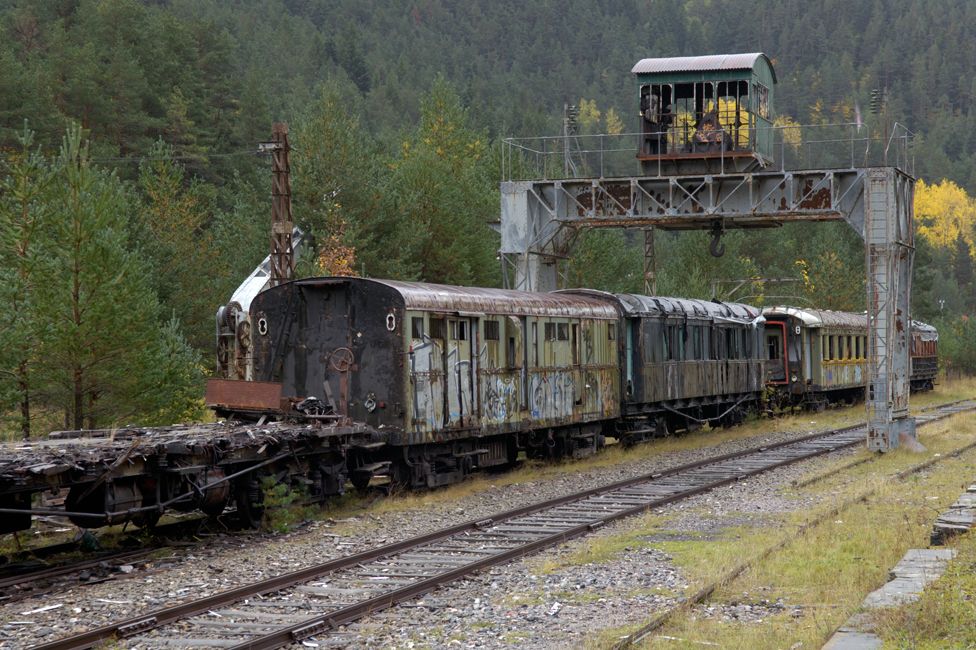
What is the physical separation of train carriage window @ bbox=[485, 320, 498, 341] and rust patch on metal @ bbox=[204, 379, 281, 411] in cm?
447

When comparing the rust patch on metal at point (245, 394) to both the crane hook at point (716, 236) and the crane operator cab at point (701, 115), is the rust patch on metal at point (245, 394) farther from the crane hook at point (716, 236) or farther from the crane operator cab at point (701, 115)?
the crane operator cab at point (701, 115)

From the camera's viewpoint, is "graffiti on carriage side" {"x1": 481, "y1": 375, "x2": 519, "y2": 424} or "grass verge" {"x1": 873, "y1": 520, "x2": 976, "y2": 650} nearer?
"grass verge" {"x1": 873, "y1": 520, "x2": 976, "y2": 650}

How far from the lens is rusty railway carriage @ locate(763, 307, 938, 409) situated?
36.5 m

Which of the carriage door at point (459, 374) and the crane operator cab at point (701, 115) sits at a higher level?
the crane operator cab at point (701, 115)

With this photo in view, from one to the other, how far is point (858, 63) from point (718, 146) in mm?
169723

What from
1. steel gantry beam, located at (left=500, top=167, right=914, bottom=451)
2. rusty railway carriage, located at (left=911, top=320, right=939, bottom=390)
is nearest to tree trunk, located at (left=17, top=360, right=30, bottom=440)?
steel gantry beam, located at (left=500, top=167, right=914, bottom=451)

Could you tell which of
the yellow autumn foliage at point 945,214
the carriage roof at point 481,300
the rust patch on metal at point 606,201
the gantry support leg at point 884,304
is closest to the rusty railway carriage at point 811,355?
the rust patch on metal at point 606,201

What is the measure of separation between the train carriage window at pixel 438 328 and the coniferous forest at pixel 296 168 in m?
6.24

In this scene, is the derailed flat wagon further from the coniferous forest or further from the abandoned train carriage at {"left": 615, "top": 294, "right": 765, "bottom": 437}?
the abandoned train carriage at {"left": 615, "top": 294, "right": 765, "bottom": 437}

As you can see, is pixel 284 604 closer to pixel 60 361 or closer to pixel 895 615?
pixel 895 615

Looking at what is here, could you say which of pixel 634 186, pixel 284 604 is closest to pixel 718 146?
pixel 634 186

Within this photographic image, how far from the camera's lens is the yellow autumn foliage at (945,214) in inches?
5674

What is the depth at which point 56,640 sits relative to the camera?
29.1ft

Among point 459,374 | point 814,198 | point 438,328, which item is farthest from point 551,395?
point 814,198
